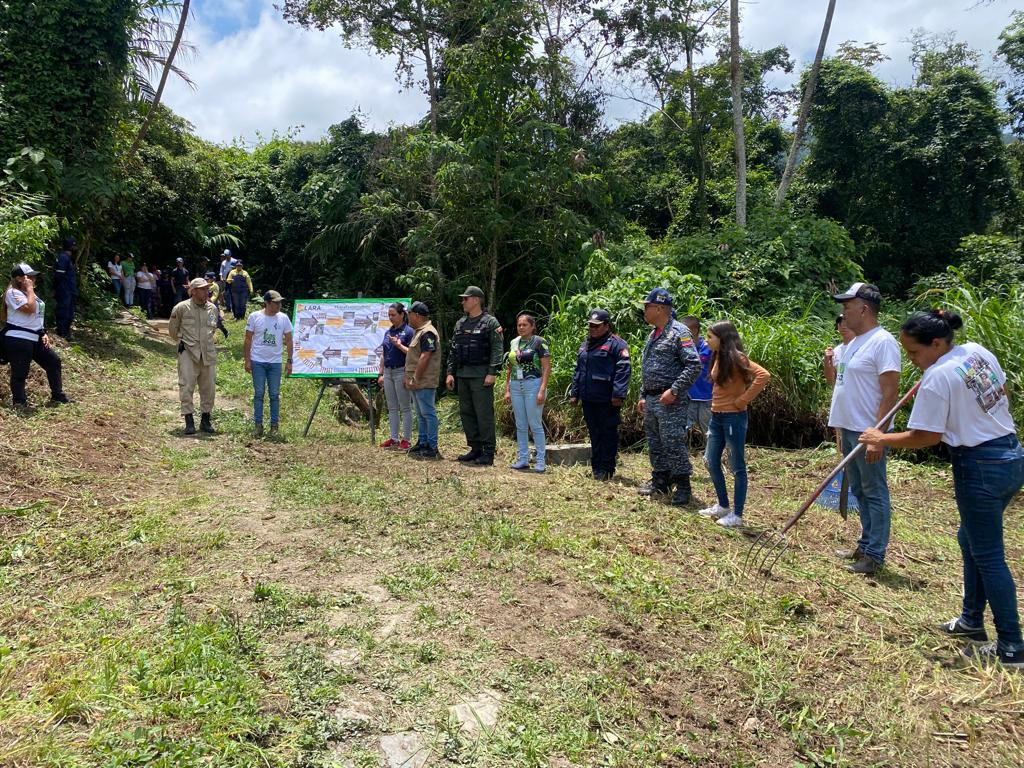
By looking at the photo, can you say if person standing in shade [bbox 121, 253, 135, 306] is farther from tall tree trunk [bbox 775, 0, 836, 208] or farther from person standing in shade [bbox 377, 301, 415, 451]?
tall tree trunk [bbox 775, 0, 836, 208]

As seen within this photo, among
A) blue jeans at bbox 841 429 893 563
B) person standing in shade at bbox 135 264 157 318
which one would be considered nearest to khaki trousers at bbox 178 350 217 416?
blue jeans at bbox 841 429 893 563

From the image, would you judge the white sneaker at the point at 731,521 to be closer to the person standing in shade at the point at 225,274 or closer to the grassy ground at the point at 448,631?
the grassy ground at the point at 448,631

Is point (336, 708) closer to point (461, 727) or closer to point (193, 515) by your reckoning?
point (461, 727)

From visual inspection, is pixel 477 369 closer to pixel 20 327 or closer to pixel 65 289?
pixel 20 327

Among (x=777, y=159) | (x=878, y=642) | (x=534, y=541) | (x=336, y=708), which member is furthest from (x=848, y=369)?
(x=777, y=159)

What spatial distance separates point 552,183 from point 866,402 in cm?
843

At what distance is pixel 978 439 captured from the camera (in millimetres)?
3375

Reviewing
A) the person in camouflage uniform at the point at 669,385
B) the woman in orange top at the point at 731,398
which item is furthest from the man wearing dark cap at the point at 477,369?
the woman in orange top at the point at 731,398

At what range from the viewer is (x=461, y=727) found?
2.79 metres

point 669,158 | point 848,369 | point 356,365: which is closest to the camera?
point 848,369

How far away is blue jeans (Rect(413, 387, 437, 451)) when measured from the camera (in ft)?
25.3

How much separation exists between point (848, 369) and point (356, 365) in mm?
5707

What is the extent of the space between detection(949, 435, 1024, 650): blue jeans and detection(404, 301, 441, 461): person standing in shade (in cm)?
515

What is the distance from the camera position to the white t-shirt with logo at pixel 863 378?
14.6 ft
